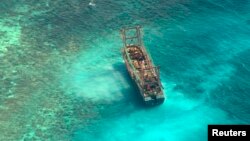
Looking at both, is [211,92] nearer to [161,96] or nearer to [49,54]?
[161,96]

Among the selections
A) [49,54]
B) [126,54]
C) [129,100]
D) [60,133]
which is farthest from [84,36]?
[60,133]

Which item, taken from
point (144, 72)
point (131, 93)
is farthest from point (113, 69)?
point (144, 72)

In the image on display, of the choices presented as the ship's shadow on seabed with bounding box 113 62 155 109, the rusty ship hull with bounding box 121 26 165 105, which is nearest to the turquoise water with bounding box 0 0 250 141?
the ship's shadow on seabed with bounding box 113 62 155 109

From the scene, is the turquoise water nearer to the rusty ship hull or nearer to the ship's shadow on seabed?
the ship's shadow on seabed

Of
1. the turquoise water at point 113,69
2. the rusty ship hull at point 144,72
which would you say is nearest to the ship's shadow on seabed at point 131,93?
the turquoise water at point 113,69

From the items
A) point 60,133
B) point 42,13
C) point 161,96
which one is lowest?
point 60,133

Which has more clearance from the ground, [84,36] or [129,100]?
[84,36]

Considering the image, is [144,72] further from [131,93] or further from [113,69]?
[113,69]
